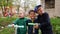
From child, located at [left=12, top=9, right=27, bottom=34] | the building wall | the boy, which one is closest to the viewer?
the boy

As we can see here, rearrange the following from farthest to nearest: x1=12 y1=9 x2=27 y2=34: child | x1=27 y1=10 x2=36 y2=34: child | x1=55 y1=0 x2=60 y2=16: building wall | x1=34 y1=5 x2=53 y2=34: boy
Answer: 1. x1=55 y1=0 x2=60 y2=16: building wall
2. x1=12 y1=9 x2=27 y2=34: child
3. x1=27 y1=10 x2=36 y2=34: child
4. x1=34 y1=5 x2=53 y2=34: boy

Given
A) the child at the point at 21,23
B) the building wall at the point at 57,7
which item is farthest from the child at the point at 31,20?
the building wall at the point at 57,7

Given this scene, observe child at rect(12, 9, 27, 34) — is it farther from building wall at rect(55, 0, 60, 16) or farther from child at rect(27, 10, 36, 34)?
building wall at rect(55, 0, 60, 16)

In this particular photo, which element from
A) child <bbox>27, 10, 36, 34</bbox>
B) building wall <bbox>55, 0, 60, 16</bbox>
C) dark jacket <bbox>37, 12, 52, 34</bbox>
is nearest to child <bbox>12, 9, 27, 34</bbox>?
child <bbox>27, 10, 36, 34</bbox>

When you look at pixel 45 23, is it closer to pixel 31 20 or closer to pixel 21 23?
pixel 31 20

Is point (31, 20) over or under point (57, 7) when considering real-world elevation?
over

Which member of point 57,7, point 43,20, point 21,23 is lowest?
point 57,7

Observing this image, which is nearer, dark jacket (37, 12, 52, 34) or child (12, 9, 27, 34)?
dark jacket (37, 12, 52, 34)

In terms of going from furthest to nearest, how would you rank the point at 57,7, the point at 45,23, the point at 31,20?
the point at 57,7
the point at 31,20
the point at 45,23

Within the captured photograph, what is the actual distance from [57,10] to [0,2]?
13.4 ft

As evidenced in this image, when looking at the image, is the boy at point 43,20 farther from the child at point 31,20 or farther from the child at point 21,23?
the child at point 21,23

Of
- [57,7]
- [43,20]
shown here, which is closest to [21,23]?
[43,20]

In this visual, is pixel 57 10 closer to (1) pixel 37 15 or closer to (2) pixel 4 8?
(2) pixel 4 8

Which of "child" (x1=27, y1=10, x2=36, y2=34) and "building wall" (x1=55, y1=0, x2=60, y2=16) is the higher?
"child" (x1=27, y1=10, x2=36, y2=34)
